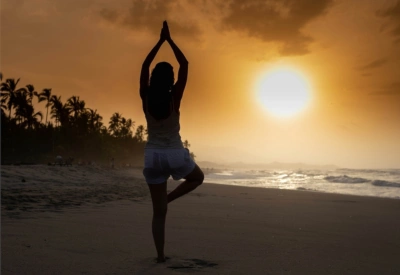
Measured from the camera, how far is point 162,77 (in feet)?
11.4

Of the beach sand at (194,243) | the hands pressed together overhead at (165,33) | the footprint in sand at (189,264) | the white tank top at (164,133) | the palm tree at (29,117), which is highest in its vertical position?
the palm tree at (29,117)

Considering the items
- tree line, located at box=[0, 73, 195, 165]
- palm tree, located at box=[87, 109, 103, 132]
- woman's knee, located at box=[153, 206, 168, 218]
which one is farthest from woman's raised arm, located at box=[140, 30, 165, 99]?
palm tree, located at box=[87, 109, 103, 132]

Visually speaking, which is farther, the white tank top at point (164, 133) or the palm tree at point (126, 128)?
the palm tree at point (126, 128)

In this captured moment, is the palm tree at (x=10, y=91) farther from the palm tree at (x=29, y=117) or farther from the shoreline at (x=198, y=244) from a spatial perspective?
the shoreline at (x=198, y=244)

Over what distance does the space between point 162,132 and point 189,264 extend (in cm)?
123

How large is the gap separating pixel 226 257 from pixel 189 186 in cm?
79

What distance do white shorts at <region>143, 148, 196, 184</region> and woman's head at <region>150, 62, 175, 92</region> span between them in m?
0.58

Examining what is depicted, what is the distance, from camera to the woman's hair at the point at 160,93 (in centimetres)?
345

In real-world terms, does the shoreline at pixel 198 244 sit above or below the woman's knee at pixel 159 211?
below

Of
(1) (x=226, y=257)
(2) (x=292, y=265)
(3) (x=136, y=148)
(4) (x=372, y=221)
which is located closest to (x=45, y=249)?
(1) (x=226, y=257)

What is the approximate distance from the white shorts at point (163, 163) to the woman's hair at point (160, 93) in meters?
0.34

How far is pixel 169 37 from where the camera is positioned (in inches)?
143

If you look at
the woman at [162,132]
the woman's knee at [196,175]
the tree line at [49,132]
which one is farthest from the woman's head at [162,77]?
the tree line at [49,132]

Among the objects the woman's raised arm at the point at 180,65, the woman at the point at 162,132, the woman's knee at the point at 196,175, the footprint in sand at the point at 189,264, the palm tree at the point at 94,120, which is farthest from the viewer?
the palm tree at the point at 94,120
